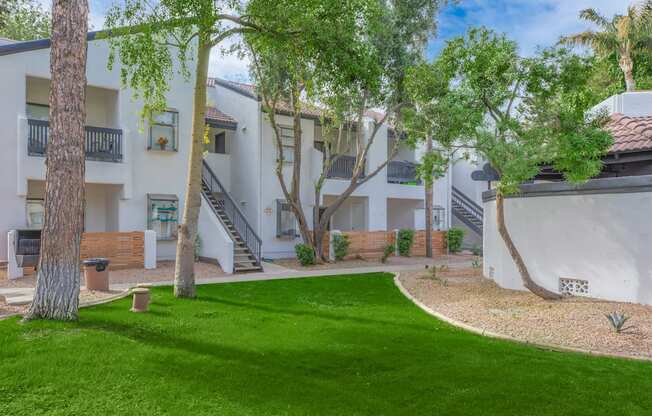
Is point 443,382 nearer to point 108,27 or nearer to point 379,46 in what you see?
point 108,27

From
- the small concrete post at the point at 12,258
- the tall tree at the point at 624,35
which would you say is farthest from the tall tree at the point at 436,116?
the tall tree at the point at 624,35

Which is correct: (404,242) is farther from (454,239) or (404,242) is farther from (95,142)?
(95,142)

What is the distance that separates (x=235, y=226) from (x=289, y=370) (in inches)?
509

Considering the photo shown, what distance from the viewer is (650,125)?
10.7 m

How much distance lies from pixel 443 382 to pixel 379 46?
43.0 ft

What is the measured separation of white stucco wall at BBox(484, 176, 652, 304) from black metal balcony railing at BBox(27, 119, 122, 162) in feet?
40.8

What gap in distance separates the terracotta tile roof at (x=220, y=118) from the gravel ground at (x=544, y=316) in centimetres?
1187

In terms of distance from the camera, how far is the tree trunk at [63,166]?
7301 millimetres

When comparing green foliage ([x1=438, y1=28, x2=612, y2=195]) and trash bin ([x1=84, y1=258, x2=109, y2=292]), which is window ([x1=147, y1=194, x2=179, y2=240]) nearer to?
trash bin ([x1=84, y1=258, x2=109, y2=292])

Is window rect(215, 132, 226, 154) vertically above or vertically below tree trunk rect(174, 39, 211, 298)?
above

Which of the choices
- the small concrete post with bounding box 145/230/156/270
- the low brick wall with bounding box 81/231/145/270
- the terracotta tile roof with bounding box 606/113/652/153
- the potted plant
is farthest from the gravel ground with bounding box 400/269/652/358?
the potted plant

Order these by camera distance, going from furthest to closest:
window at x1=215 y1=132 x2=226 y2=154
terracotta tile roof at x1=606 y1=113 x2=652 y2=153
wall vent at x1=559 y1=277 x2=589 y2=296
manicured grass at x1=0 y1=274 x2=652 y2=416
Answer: window at x1=215 y1=132 x2=226 y2=154
terracotta tile roof at x1=606 y1=113 x2=652 y2=153
wall vent at x1=559 y1=277 x2=589 y2=296
manicured grass at x1=0 y1=274 x2=652 y2=416

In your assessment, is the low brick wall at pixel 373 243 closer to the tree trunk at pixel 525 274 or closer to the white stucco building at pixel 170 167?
the white stucco building at pixel 170 167

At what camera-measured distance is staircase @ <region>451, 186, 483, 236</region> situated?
1086 inches
